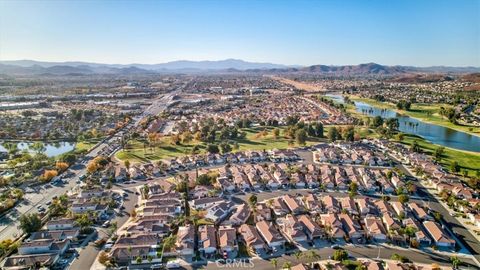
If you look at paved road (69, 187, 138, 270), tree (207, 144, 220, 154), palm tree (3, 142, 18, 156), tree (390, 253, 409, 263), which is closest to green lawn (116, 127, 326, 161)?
tree (207, 144, 220, 154)

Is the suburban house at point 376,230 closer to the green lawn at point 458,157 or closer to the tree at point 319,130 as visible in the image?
the green lawn at point 458,157

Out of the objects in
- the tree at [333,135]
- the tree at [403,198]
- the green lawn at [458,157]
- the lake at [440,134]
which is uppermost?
the tree at [333,135]

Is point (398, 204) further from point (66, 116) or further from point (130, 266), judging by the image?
point (66, 116)

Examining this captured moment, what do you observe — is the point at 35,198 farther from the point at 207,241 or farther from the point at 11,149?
the point at 207,241

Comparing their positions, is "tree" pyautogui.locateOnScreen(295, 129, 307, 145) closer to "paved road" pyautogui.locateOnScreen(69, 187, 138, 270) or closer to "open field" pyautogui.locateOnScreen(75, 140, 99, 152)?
"paved road" pyautogui.locateOnScreen(69, 187, 138, 270)

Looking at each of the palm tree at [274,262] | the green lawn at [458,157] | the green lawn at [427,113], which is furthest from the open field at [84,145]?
the green lawn at [427,113]
